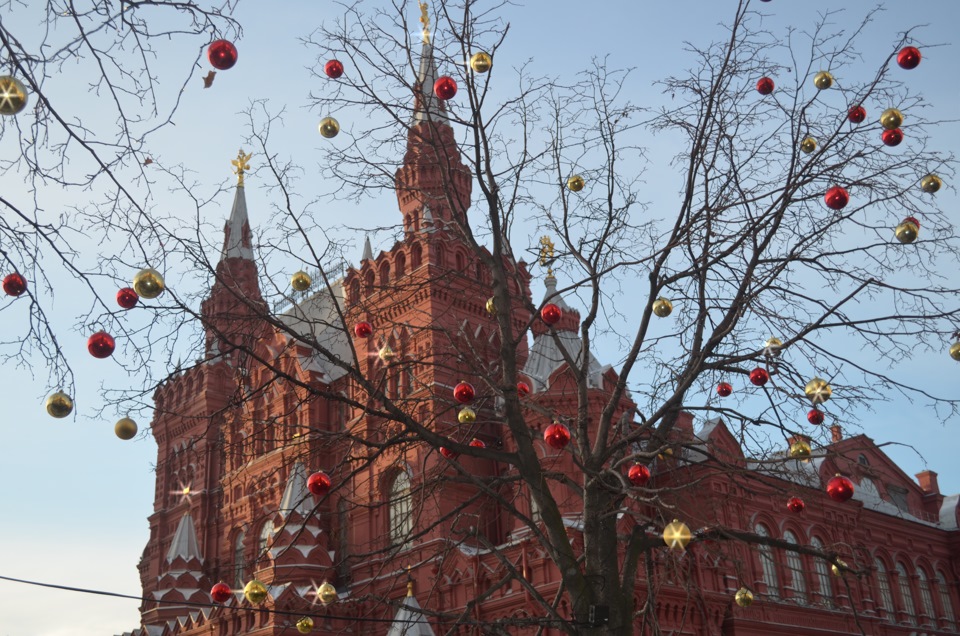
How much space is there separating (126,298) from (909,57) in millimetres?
6386

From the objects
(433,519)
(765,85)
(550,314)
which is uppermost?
(765,85)

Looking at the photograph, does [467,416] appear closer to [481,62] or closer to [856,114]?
[481,62]

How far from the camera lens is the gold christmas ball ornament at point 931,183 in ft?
25.1

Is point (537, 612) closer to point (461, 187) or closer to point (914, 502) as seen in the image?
point (461, 187)

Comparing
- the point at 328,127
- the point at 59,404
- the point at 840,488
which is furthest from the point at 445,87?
the point at 840,488

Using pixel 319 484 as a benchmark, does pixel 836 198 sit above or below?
above

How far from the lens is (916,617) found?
30688mm

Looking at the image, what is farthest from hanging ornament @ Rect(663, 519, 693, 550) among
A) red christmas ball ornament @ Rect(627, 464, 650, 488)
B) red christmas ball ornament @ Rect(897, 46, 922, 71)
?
red christmas ball ornament @ Rect(897, 46, 922, 71)

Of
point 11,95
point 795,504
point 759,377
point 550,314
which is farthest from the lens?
point 550,314

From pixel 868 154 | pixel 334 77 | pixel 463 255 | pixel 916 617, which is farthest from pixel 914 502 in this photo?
pixel 334 77

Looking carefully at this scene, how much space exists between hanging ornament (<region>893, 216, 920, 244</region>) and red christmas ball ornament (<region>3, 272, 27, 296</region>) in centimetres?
653

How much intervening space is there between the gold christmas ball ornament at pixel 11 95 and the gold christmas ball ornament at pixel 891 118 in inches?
253

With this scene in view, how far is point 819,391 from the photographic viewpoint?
7387 millimetres

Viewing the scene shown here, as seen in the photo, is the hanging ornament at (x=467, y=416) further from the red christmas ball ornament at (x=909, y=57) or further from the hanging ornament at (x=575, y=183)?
the red christmas ball ornament at (x=909, y=57)
